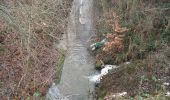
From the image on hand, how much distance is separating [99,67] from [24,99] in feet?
7.86

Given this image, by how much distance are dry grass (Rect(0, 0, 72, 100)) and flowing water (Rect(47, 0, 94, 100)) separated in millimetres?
316

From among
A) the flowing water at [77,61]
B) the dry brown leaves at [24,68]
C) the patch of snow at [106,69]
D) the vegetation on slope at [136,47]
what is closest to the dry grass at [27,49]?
the dry brown leaves at [24,68]

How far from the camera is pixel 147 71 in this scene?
782 cm

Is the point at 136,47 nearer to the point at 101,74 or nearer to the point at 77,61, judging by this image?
the point at 101,74

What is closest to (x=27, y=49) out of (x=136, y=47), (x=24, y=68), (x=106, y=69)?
(x=24, y=68)

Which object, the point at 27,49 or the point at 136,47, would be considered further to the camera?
the point at 136,47

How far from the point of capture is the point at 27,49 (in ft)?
27.3

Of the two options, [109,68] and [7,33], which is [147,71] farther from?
[7,33]

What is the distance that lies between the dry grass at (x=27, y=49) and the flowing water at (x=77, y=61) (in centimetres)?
32

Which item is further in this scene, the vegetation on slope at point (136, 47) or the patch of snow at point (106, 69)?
the patch of snow at point (106, 69)

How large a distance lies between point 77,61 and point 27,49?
1892mm

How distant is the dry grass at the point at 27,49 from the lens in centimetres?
795

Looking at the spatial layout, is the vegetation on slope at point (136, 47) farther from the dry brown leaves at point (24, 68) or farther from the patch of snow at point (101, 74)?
the dry brown leaves at point (24, 68)

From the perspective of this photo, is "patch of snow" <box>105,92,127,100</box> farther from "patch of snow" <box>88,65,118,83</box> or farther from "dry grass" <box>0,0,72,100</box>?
"dry grass" <box>0,0,72,100</box>
